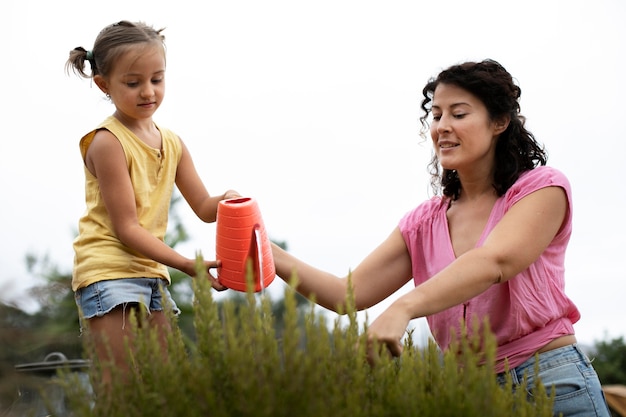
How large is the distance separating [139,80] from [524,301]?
179 centimetres

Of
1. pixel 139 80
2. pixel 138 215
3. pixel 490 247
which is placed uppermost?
pixel 139 80

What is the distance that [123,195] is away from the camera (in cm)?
301

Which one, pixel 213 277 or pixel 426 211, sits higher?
pixel 426 211

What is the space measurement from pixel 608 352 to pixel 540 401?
8039mm

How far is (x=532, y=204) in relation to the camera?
10.9 feet

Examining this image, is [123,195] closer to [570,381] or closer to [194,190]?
[194,190]

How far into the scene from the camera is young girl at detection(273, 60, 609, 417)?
322cm

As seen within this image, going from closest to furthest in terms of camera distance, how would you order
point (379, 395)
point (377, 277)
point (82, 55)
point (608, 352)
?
point (379, 395) < point (82, 55) < point (377, 277) < point (608, 352)

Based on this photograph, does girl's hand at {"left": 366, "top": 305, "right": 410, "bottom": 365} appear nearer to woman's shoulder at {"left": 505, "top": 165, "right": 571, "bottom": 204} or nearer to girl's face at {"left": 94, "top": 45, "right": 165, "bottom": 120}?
woman's shoulder at {"left": 505, "top": 165, "right": 571, "bottom": 204}

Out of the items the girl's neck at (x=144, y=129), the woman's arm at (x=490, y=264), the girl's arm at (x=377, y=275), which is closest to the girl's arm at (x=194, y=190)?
the girl's neck at (x=144, y=129)

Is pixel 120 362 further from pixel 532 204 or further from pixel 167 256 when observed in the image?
pixel 532 204

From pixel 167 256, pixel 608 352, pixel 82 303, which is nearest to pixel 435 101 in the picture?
pixel 167 256

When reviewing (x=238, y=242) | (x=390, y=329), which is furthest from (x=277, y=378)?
(x=238, y=242)

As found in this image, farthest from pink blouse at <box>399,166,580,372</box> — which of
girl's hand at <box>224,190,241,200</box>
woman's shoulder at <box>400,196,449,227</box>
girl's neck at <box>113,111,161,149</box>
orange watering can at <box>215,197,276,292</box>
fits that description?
girl's neck at <box>113,111,161,149</box>
